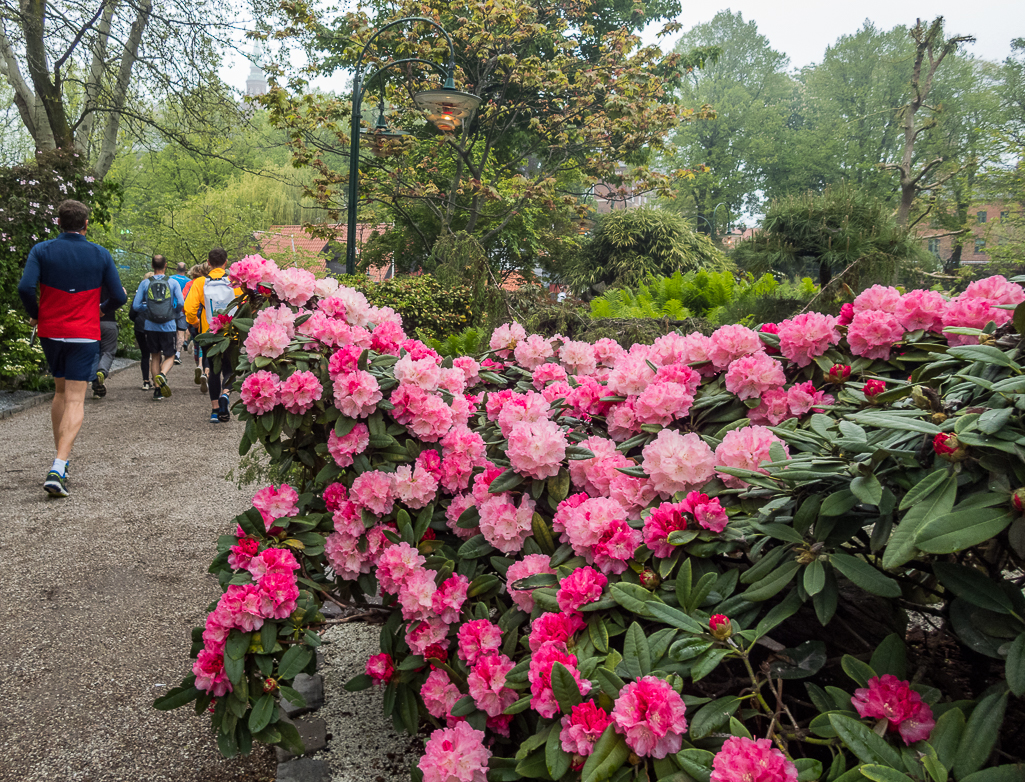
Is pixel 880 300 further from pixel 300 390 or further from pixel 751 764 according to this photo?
pixel 300 390

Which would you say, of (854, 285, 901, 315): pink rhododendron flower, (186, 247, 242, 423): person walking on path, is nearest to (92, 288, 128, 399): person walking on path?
(186, 247, 242, 423): person walking on path

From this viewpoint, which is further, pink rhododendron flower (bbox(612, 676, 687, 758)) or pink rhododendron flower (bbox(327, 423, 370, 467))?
pink rhododendron flower (bbox(327, 423, 370, 467))

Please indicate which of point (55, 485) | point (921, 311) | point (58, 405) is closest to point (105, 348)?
point (58, 405)

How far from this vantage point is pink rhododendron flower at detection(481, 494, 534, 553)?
5.56 feet

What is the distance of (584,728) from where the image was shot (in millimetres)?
1212

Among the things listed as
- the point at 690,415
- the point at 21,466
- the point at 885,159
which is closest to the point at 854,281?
the point at 690,415

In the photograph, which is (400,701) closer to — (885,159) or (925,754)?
(925,754)

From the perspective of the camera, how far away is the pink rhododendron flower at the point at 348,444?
6.59 ft

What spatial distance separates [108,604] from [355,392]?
2.23 meters

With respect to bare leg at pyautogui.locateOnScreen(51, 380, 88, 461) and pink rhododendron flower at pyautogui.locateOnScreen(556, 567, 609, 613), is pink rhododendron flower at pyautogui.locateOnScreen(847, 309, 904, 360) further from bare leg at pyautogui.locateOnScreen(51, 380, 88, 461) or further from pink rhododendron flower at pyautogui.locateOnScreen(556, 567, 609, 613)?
bare leg at pyautogui.locateOnScreen(51, 380, 88, 461)

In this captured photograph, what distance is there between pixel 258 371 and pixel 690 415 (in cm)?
126

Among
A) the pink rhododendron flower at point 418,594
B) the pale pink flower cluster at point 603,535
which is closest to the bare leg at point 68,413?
the pink rhododendron flower at point 418,594

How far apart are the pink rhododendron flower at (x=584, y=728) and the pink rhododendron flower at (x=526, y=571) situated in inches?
15.4

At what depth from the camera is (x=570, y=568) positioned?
60.2 inches
